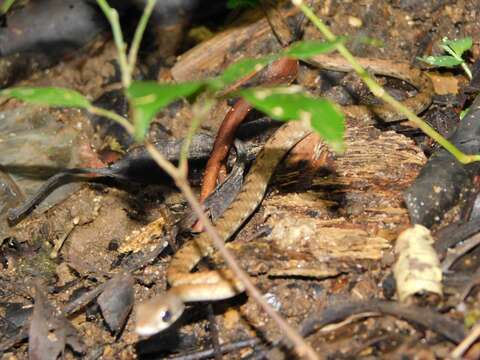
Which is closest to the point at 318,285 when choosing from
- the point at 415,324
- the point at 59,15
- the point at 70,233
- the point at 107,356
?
the point at 415,324

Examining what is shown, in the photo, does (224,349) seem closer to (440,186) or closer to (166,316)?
(166,316)

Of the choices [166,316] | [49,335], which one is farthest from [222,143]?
[49,335]

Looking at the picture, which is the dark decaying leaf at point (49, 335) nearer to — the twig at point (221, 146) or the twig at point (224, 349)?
the twig at point (224, 349)

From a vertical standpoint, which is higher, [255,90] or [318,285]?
[255,90]

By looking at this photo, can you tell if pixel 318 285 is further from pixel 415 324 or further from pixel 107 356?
pixel 107 356

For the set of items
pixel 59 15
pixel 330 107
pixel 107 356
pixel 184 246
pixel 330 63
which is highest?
pixel 59 15
